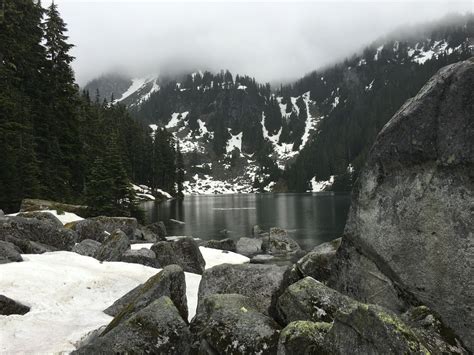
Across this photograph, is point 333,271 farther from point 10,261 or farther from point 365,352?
point 10,261

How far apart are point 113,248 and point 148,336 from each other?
12.5 metres

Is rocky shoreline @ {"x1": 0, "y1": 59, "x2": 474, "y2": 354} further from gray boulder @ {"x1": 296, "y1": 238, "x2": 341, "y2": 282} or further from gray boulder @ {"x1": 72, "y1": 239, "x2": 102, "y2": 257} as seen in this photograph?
gray boulder @ {"x1": 72, "y1": 239, "x2": 102, "y2": 257}

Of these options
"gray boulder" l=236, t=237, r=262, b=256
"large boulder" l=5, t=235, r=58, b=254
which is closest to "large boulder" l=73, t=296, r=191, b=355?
"large boulder" l=5, t=235, r=58, b=254

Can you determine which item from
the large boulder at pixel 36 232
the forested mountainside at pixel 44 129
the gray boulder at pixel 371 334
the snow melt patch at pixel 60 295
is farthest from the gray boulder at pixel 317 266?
the forested mountainside at pixel 44 129

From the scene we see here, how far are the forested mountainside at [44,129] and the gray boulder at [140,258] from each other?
2437 centimetres

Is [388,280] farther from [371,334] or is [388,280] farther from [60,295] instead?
[60,295]

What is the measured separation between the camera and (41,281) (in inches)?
510

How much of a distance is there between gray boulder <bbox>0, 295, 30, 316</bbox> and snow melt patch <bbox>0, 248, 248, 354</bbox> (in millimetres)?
282

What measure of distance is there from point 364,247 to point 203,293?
547 centimetres

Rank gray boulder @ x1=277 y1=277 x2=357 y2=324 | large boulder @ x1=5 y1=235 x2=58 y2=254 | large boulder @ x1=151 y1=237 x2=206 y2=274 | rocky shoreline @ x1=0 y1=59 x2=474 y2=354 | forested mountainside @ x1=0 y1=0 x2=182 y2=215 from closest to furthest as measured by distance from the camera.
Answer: rocky shoreline @ x1=0 y1=59 x2=474 y2=354 < gray boulder @ x1=277 y1=277 x2=357 y2=324 < large boulder @ x1=5 y1=235 x2=58 y2=254 < large boulder @ x1=151 y1=237 x2=206 y2=274 < forested mountainside @ x1=0 y1=0 x2=182 y2=215

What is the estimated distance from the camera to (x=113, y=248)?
19766 millimetres

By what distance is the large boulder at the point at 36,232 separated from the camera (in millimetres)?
18148

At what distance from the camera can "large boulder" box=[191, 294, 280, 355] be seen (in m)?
7.47

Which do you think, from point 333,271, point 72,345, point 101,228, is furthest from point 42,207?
point 333,271
